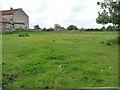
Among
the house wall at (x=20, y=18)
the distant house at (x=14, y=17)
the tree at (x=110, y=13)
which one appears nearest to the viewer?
the tree at (x=110, y=13)

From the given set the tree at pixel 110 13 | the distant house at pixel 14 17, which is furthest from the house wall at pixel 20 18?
the tree at pixel 110 13

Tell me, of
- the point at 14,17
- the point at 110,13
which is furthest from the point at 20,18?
the point at 110,13

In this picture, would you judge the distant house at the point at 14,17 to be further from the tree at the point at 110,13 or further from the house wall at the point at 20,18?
the tree at the point at 110,13

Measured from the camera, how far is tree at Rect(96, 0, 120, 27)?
20678 mm

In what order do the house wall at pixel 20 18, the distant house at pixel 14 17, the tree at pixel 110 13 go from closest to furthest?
the tree at pixel 110 13 < the distant house at pixel 14 17 < the house wall at pixel 20 18

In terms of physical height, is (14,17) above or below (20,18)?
above

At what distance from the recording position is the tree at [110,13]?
2068 cm

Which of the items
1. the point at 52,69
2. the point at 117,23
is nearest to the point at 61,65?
the point at 52,69

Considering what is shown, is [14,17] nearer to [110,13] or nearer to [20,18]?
[20,18]

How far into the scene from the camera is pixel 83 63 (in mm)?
10930

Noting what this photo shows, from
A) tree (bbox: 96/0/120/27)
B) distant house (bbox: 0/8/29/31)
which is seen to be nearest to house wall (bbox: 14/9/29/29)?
distant house (bbox: 0/8/29/31)

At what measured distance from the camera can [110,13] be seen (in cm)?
2142

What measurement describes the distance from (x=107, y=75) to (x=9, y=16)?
6882 cm

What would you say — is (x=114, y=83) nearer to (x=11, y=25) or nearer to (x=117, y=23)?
(x=117, y=23)
